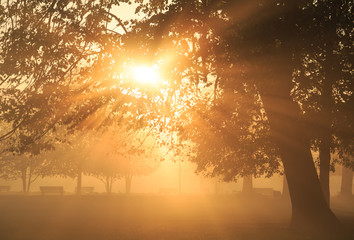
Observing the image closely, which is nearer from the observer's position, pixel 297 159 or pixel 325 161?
pixel 297 159

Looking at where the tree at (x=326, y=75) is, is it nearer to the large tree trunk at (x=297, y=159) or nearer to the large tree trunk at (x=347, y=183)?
the large tree trunk at (x=297, y=159)

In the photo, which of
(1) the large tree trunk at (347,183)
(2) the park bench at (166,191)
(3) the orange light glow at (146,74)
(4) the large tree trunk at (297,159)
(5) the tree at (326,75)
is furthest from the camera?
(2) the park bench at (166,191)

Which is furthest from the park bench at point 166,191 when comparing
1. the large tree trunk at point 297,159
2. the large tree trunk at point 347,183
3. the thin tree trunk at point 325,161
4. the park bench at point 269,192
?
the large tree trunk at point 297,159

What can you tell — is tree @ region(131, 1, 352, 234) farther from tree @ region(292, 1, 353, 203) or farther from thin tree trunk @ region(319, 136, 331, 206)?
thin tree trunk @ region(319, 136, 331, 206)

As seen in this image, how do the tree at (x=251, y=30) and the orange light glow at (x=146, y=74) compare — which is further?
the orange light glow at (x=146, y=74)

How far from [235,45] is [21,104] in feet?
26.0

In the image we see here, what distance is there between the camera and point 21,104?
14.9 m

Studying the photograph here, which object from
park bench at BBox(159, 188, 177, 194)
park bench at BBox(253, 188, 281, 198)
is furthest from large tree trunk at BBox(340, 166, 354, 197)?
park bench at BBox(159, 188, 177, 194)

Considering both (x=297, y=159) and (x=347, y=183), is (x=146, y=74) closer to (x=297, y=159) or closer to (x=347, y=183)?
(x=297, y=159)

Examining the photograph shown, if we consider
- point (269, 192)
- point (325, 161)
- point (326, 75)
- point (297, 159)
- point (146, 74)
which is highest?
point (326, 75)

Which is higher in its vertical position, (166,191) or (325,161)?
(325,161)

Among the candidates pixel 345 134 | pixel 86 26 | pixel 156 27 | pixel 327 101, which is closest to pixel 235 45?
pixel 156 27

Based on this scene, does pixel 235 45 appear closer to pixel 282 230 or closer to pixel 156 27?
pixel 156 27

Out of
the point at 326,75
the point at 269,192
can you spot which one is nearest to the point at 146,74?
the point at 326,75
